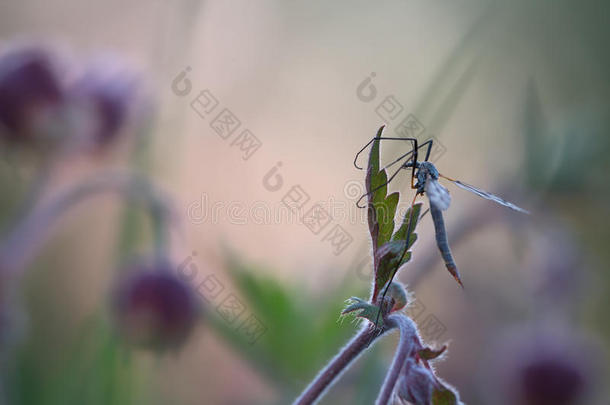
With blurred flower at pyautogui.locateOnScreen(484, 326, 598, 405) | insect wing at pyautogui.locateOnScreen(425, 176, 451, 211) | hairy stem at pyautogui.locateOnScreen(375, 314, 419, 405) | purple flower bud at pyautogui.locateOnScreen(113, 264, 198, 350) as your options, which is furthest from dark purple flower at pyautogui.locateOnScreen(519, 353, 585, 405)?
hairy stem at pyautogui.locateOnScreen(375, 314, 419, 405)

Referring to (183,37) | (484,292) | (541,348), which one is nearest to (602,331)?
(484,292)

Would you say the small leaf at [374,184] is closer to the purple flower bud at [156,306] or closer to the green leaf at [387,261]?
the green leaf at [387,261]

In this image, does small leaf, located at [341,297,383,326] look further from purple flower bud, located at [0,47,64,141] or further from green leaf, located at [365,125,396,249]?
purple flower bud, located at [0,47,64,141]

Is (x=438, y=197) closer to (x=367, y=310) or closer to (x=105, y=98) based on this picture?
(x=367, y=310)

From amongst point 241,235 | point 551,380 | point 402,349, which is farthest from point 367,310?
point 241,235

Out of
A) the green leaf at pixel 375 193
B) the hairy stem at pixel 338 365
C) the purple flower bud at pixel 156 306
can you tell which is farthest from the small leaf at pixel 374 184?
the purple flower bud at pixel 156 306
